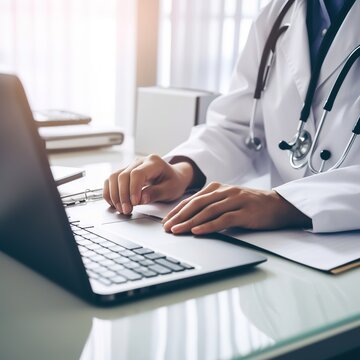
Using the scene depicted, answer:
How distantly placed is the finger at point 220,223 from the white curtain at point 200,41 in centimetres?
165

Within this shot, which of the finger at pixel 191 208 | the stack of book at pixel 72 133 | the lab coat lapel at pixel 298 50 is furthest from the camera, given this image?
the stack of book at pixel 72 133

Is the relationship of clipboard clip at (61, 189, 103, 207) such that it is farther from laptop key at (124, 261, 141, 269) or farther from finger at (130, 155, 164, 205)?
laptop key at (124, 261, 141, 269)

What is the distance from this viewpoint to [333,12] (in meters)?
1.20

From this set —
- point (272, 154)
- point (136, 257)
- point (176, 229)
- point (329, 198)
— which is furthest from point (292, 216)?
point (272, 154)

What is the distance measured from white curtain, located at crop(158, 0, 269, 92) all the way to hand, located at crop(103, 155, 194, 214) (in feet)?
4.61

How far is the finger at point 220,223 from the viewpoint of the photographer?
2.65 ft

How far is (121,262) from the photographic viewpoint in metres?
0.67

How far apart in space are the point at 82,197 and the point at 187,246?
310 mm

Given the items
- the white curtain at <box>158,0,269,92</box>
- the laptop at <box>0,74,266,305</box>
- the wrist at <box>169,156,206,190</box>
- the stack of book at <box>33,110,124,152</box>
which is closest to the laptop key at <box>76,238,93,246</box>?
the laptop at <box>0,74,266,305</box>

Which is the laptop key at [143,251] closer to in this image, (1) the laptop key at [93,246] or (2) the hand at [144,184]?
(1) the laptop key at [93,246]

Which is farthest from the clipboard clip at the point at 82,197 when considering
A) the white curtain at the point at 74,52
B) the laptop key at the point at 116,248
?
the white curtain at the point at 74,52

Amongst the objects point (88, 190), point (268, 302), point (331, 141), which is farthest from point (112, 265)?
point (331, 141)

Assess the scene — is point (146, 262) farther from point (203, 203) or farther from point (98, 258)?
point (203, 203)

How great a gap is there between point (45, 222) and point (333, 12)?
2.72 feet
